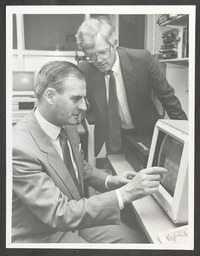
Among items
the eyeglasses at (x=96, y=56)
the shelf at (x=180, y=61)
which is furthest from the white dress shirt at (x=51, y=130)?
the shelf at (x=180, y=61)

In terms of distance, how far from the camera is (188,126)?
1215 millimetres

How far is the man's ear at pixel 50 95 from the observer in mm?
1141

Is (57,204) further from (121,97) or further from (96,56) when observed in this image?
(96,56)

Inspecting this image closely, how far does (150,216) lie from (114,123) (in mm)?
431

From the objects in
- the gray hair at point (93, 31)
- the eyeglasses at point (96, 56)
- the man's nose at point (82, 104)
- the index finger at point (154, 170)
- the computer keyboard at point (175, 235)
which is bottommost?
the computer keyboard at point (175, 235)

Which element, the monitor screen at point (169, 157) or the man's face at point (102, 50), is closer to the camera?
the monitor screen at point (169, 157)

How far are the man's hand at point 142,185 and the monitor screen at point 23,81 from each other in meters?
0.59

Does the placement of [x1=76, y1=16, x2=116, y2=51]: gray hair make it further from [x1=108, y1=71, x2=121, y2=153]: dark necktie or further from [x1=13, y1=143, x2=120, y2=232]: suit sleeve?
[x1=13, y1=143, x2=120, y2=232]: suit sleeve

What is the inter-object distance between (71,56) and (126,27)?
0.28 metres

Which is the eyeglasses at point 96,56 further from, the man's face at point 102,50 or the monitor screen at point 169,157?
the monitor screen at point 169,157

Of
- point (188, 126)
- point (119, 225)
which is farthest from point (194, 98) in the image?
point (119, 225)

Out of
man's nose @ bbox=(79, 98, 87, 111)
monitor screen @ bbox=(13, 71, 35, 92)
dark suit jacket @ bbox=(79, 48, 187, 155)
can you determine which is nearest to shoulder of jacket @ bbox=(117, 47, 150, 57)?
dark suit jacket @ bbox=(79, 48, 187, 155)

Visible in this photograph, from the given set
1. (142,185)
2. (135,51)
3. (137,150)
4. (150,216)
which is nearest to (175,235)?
(150,216)

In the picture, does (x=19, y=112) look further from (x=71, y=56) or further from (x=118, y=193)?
(x=118, y=193)
